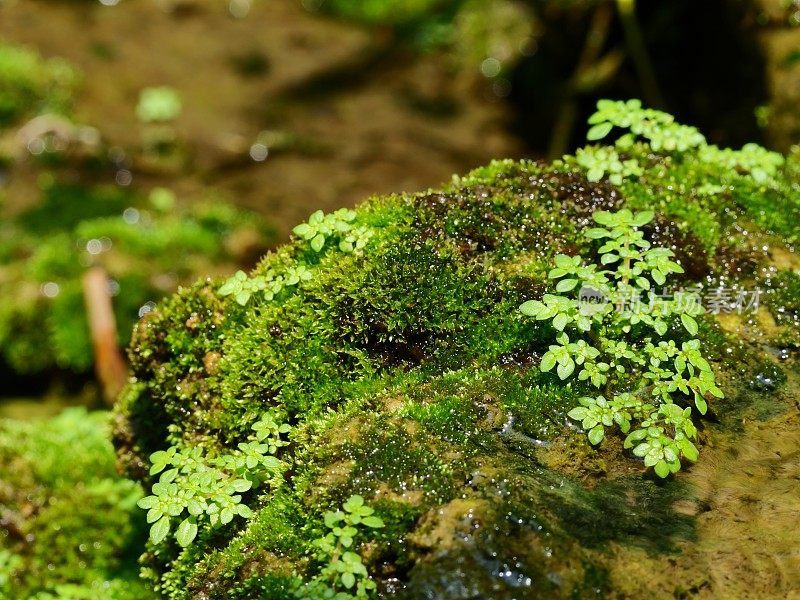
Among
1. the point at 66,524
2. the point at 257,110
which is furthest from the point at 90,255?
the point at 257,110

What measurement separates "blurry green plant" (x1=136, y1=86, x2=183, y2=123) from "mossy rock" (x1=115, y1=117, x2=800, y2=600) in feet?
20.6

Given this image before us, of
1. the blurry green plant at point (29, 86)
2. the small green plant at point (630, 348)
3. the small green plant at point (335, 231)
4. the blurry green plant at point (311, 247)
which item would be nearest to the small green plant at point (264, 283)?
the blurry green plant at point (311, 247)

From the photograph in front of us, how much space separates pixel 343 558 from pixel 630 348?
4.75ft

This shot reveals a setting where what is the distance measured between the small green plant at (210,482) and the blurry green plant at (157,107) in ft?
23.1

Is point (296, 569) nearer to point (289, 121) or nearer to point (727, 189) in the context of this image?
point (727, 189)

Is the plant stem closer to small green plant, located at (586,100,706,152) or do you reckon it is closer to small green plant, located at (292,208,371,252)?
small green plant, located at (292,208,371,252)

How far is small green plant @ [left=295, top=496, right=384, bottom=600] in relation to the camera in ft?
7.88

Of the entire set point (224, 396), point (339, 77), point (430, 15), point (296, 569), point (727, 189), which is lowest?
point (296, 569)

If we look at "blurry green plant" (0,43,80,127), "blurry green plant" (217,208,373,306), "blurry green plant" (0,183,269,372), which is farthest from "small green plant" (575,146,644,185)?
"blurry green plant" (0,43,80,127)

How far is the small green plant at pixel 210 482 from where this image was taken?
2.78m

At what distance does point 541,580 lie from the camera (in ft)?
7.59

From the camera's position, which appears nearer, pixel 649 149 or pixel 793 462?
pixel 793 462

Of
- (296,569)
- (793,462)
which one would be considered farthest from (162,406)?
(793,462)

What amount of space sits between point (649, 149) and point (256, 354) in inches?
90.3
